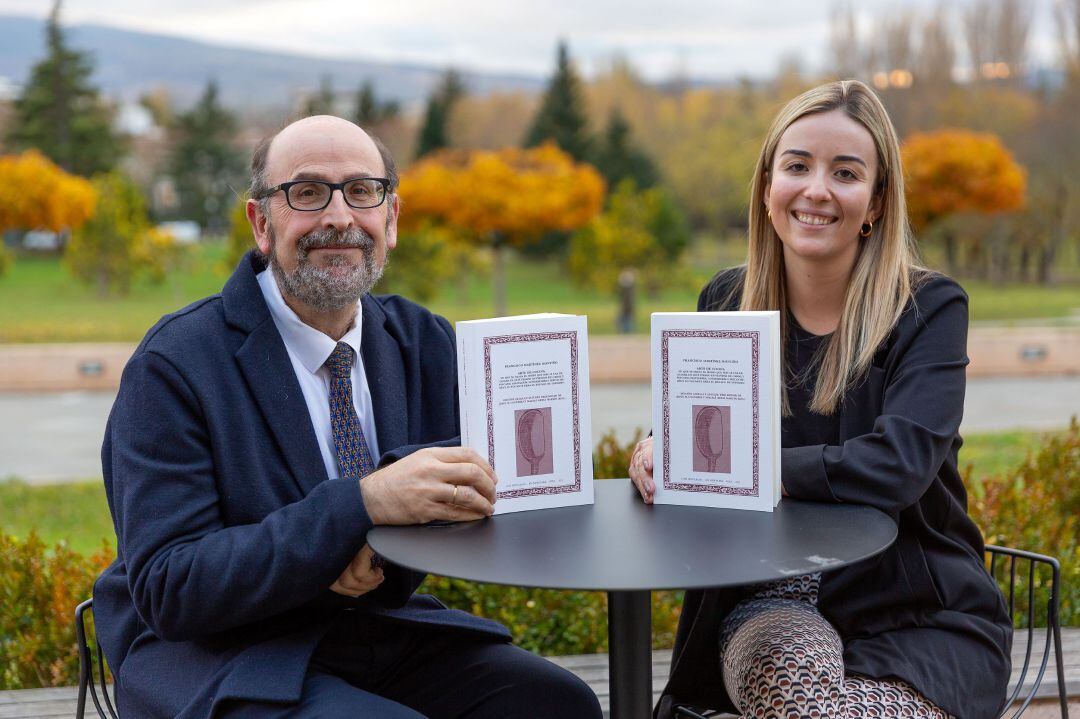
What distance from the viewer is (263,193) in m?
2.35

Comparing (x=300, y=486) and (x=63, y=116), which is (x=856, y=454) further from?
(x=63, y=116)

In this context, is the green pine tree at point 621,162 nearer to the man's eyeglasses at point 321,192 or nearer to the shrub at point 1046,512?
the shrub at point 1046,512

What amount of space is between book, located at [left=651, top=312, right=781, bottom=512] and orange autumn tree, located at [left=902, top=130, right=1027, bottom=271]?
52.3ft

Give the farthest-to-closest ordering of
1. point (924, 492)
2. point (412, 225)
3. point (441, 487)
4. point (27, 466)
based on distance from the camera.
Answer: point (412, 225)
point (27, 466)
point (924, 492)
point (441, 487)

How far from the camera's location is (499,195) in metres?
15.0

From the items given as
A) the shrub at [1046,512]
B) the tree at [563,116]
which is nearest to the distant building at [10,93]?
the tree at [563,116]

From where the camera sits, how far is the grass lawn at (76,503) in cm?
616

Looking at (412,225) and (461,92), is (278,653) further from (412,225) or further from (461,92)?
(461,92)

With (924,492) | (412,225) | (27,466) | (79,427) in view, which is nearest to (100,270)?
(412,225)

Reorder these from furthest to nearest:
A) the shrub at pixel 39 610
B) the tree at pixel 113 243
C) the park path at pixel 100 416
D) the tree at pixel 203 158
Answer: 1. the tree at pixel 203 158
2. the tree at pixel 113 243
3. the park path at pixel 100 416
4. the shrub at pixel 39 610

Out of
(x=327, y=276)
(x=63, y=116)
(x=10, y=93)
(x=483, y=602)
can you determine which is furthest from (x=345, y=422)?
(x=10, y=93)

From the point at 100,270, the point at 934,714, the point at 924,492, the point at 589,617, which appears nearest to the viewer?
the point at 934,714

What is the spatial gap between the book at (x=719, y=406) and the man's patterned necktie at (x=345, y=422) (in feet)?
1.97

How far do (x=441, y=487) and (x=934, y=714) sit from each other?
1.04 m
